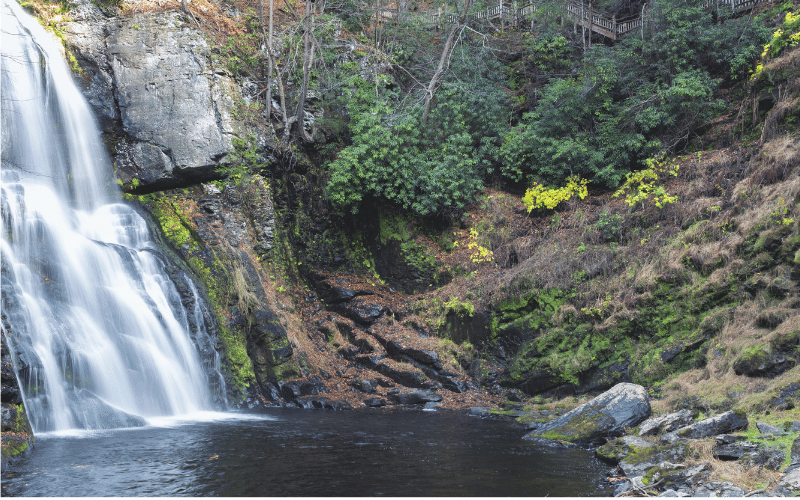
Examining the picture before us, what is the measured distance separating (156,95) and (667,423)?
1614cm

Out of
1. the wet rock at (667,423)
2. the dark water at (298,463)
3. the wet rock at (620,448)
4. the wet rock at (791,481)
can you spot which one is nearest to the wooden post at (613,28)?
the wet rock at (667,423)

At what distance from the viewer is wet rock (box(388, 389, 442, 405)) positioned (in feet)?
41.1

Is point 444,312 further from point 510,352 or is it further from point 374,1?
point 374,1

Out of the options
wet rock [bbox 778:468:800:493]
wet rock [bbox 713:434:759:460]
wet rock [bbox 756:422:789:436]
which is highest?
wet rock [bbox 778:468:800:493]

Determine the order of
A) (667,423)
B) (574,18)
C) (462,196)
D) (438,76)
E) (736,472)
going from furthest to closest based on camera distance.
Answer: (574,18) → (438,76) → (462,196) → (667,423) → (736,472)

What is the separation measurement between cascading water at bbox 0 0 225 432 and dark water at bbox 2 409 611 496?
1.17 metres

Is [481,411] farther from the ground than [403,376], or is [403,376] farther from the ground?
[403,376]

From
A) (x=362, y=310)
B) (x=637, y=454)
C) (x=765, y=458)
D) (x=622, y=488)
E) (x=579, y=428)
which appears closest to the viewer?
(x=765, y=458)

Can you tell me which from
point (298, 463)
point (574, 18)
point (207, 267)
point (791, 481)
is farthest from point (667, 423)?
point (574, 18)

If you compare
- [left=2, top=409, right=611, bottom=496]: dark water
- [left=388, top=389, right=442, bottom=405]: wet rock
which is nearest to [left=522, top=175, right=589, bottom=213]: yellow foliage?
[left=388, top=389, right=442, bottom=405]: wet rock

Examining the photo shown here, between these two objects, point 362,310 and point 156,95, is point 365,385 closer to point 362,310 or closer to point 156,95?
point 362,310

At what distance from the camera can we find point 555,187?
17172 mm

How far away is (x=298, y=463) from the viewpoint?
6930 mm

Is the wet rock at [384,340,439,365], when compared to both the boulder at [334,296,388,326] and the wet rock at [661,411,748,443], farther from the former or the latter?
the wet rock at [661,411,748,443]
